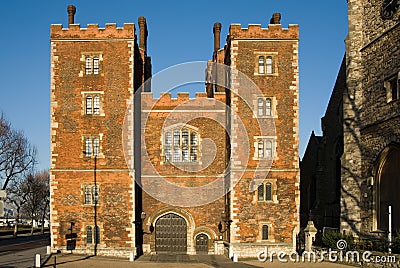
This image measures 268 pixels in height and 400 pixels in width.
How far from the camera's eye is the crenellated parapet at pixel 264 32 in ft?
114

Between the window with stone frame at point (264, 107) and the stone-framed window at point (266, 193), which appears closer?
the stone-framed window at point (266, 193)

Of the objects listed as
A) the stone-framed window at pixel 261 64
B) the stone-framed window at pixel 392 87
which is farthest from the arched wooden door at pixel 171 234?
the stone-framed window at pixel 392 87

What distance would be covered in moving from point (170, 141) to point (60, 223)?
8730 millimetres

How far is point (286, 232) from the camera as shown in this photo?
3375 centimetres

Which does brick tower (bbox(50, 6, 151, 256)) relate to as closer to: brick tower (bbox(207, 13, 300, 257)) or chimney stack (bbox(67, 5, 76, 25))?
chimney stack (bbox(67, 5, 76, 25))

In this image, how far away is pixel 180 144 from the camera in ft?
123

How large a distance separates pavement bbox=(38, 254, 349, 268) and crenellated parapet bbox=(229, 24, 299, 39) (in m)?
13.4

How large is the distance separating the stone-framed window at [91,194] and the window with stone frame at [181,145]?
5355 millimetres

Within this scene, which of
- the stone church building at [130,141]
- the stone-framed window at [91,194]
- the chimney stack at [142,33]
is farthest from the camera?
the chimney stack at [142,33]

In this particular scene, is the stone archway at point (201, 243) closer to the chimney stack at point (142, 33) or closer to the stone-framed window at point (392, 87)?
the chimney stack at point (142, 33)

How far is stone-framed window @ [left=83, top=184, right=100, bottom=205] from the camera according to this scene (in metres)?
34.1

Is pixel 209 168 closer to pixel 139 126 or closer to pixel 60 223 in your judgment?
pixel 139 126

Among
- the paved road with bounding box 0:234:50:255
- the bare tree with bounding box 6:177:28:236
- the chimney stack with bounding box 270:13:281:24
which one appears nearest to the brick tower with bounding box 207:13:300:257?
the chimney stack with bounding box 270:13:281:24

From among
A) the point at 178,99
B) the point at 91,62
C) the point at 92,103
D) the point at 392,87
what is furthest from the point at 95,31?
the point at 392,87
